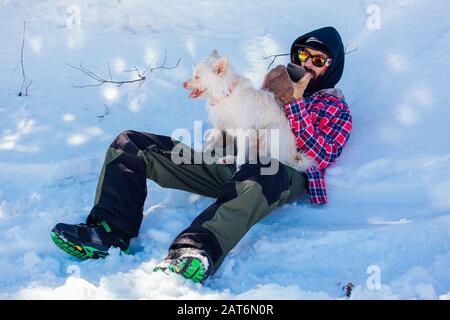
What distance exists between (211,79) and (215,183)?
0.65 meters

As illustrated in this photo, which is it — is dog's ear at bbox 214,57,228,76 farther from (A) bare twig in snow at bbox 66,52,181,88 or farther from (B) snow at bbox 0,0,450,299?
(A) bare twig in snow at bbox 66,52,181,88

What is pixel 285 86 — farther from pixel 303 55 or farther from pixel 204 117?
pixel 204 117

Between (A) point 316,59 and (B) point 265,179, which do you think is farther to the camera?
(A) point 316,59

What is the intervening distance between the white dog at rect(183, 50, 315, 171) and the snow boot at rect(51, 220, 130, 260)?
0.90 m

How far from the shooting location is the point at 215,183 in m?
3.54

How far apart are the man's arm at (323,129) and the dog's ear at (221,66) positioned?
461 mm

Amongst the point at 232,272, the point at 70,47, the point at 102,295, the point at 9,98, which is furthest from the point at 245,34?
the point at 102,295

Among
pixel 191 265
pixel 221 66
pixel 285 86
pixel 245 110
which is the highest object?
pixel 221 66

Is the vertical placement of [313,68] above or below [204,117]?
above

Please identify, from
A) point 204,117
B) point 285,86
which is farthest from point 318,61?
point 204,117

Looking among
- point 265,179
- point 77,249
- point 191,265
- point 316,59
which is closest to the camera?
point 191,265
